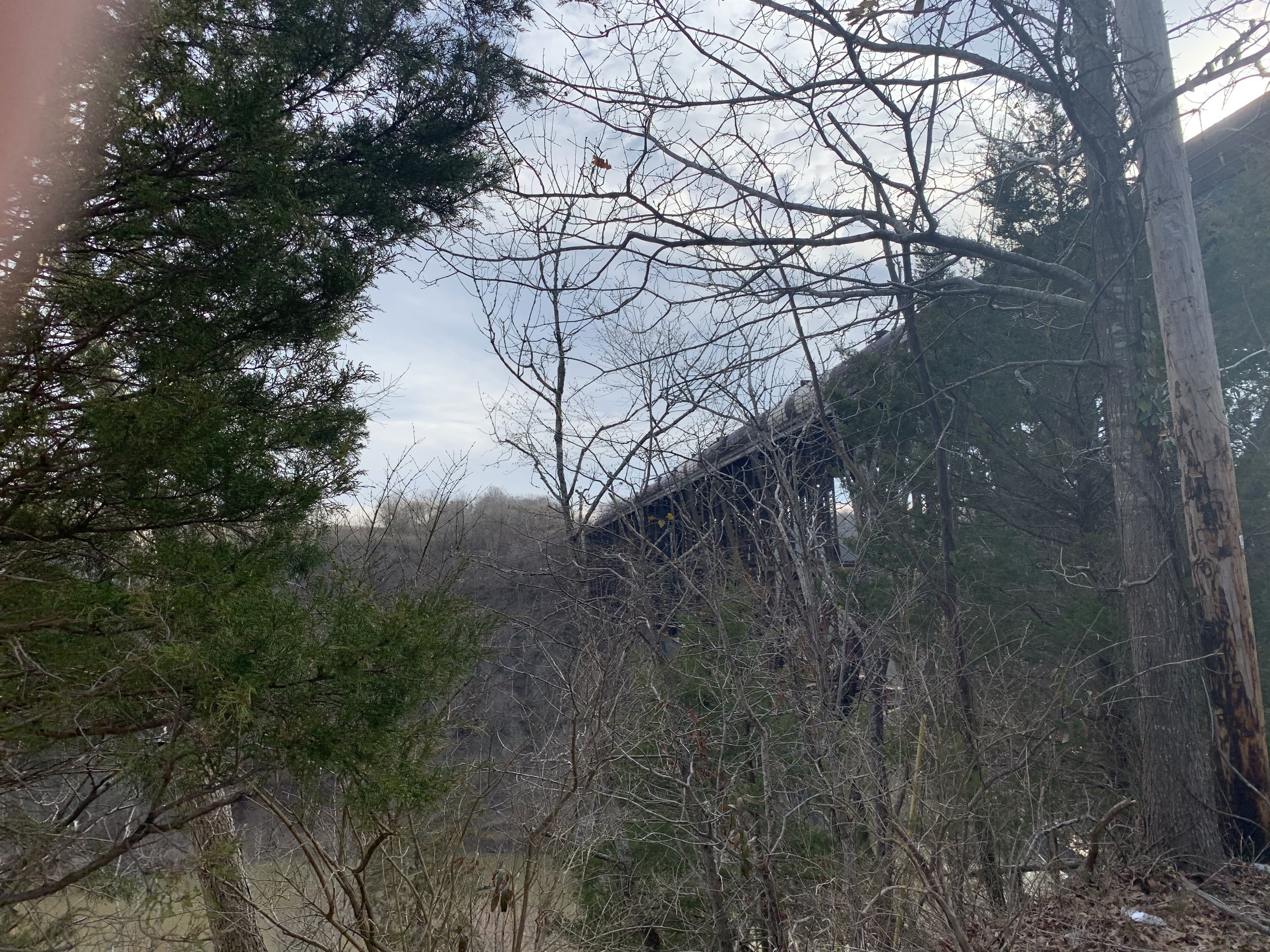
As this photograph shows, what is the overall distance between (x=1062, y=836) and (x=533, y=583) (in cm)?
803

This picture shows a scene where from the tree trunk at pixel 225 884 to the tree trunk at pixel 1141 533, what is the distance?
5.98 m

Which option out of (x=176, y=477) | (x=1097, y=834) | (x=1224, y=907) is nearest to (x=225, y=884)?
(x=176, y=477)

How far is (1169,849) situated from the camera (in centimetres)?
578

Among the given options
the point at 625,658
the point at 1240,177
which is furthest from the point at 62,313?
the point at 1240,177

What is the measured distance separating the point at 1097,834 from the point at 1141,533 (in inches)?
98.6

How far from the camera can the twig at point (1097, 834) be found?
4.71 m

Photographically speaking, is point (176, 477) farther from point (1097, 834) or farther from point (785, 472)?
point (785, 472)

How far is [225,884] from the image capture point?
22.1 feet

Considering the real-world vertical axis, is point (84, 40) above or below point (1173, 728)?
above

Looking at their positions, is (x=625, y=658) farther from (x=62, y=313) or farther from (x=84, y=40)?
(x=84, y=40)

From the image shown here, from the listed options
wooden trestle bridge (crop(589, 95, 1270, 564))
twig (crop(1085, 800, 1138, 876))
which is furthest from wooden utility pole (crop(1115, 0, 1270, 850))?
wooden trestle bridge (crop(589, 95, 1270, 564))

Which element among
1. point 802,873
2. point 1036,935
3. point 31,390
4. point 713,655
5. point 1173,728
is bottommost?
point 802,873

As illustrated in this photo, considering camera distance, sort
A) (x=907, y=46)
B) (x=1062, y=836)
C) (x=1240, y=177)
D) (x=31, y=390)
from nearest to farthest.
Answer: (x=31, y=390)
(x=907, y=46)
(x=1062, y=836)
(x=1240, y=177)

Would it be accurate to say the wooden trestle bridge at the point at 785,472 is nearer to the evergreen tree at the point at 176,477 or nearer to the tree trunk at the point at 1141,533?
the tree trunk at the point at 1141,533
